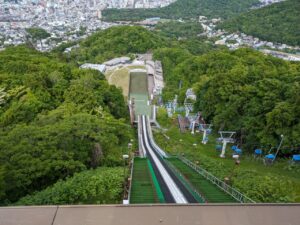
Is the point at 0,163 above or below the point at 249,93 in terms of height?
below

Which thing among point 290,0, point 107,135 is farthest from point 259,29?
point 107,135

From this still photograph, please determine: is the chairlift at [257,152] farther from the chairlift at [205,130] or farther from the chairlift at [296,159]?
the chairlift at [205,130]

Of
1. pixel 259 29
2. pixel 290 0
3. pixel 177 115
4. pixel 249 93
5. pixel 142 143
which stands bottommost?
pixel 142 143

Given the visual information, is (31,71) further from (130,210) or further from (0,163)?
(130,210)

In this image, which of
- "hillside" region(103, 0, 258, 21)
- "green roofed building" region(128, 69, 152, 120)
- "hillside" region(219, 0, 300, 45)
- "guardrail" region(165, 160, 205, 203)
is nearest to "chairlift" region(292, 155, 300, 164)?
"guardrail" region(165, 160, 205, 203)

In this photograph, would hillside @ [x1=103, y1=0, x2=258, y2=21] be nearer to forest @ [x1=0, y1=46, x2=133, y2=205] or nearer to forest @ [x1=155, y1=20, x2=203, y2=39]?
forest @ [x1=155, y1=20, x2=203, y2=39]

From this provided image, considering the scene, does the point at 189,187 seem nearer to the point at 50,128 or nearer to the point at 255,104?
the point at 50,128
